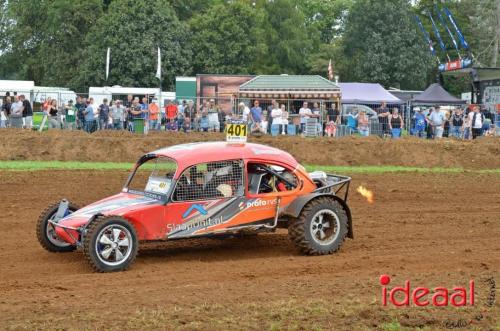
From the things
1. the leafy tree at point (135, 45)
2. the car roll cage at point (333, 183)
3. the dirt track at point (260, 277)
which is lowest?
the dirt track at point (260, 277)

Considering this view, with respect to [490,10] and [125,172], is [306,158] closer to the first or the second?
[125,172]

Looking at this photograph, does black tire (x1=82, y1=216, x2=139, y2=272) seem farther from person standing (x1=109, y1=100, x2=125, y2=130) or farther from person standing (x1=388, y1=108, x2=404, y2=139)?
person standing (x1=388, y1=108, x2=404, y2=139)

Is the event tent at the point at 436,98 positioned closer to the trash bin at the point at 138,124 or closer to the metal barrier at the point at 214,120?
the metal barrier at the point at 214,120

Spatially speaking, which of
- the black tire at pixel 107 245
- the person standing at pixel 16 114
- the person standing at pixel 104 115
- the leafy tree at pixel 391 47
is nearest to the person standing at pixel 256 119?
the person standing at pixel 104 115

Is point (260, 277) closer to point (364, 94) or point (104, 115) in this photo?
point (104, 115)

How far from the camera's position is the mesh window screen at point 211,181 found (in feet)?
31.4

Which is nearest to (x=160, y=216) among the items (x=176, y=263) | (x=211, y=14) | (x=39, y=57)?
(x=176, y=263)

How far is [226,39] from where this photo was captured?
59875 mm

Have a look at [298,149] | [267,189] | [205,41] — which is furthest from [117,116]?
[205,41]

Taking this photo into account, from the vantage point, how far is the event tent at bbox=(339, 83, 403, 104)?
125 ft

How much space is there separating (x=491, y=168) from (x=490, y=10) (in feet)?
159

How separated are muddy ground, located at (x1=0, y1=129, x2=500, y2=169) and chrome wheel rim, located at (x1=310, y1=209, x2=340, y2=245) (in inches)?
490

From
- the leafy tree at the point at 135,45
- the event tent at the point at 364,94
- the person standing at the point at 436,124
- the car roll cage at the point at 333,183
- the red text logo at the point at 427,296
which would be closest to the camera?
the red text logo at the point at 427,296

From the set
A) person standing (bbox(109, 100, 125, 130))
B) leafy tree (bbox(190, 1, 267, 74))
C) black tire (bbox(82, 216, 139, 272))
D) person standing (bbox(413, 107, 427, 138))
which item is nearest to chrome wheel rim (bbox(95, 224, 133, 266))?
black tire (bbox(82, 216, 139, 272))
